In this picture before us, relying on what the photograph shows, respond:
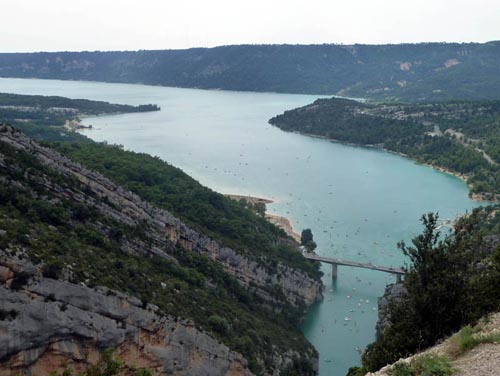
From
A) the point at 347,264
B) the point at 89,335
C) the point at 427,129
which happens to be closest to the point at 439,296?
the point at 89,335

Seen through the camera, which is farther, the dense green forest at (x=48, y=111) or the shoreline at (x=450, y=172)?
the dense green forest at (x=48, y=111)

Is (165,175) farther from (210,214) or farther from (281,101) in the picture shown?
(281,101)

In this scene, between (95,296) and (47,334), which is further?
(95,296)

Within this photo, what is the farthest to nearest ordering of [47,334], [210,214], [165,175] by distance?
[165,175], [210,214], [47,334]

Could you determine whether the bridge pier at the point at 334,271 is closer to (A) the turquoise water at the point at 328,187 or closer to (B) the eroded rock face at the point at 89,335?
(A) the turquoise water at the point at 328,187

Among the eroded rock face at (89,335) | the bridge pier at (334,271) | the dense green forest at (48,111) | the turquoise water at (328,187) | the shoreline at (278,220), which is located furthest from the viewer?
the dense green forest at (48,111)

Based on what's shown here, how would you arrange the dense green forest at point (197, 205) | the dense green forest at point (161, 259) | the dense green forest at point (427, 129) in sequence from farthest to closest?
the dense green forest at point (427, 129), the dense green forest at point (197, 205), the dense green forest at point (161, 259)

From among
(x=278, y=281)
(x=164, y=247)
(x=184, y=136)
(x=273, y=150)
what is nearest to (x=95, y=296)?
(x=164, y=247)

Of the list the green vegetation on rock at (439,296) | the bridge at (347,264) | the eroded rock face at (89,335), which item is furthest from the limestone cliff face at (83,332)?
the bridge at (347,264)
